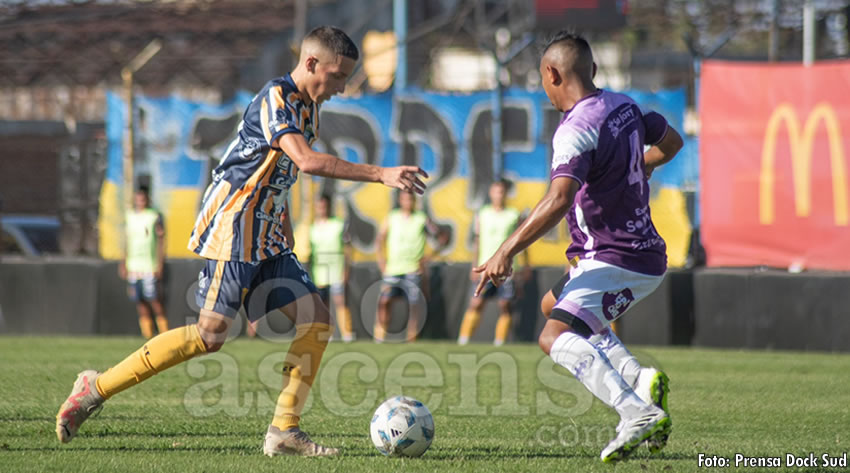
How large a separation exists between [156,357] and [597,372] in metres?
2.38

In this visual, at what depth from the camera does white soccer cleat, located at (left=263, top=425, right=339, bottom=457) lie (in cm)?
646

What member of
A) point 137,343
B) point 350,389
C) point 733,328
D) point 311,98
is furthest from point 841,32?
point 311,98

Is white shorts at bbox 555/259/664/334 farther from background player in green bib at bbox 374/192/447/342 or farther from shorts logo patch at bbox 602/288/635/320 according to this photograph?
background player in green bib at bbox 374/192/447/342

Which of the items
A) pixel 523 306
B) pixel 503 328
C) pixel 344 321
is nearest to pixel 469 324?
pixel 503 328

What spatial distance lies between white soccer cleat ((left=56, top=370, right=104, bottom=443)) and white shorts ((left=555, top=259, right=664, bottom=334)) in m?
2.57

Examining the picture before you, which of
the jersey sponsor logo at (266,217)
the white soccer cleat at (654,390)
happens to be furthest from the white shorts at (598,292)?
the jersey sponsor logo at (266,217)

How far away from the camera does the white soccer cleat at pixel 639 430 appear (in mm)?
5605

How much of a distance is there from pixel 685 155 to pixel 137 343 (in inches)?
306

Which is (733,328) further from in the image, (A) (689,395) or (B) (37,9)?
(B) (37,9)

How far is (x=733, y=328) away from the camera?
1531 centimetres

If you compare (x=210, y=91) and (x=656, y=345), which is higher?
(x=210, y=91)

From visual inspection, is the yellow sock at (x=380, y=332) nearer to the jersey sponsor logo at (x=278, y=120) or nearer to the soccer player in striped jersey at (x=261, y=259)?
the soccer player in striped jersey at (x=261, y=259)

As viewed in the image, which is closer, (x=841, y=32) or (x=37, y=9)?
(x=841, y=32)

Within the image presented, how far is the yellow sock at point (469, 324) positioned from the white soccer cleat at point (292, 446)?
9486mm
